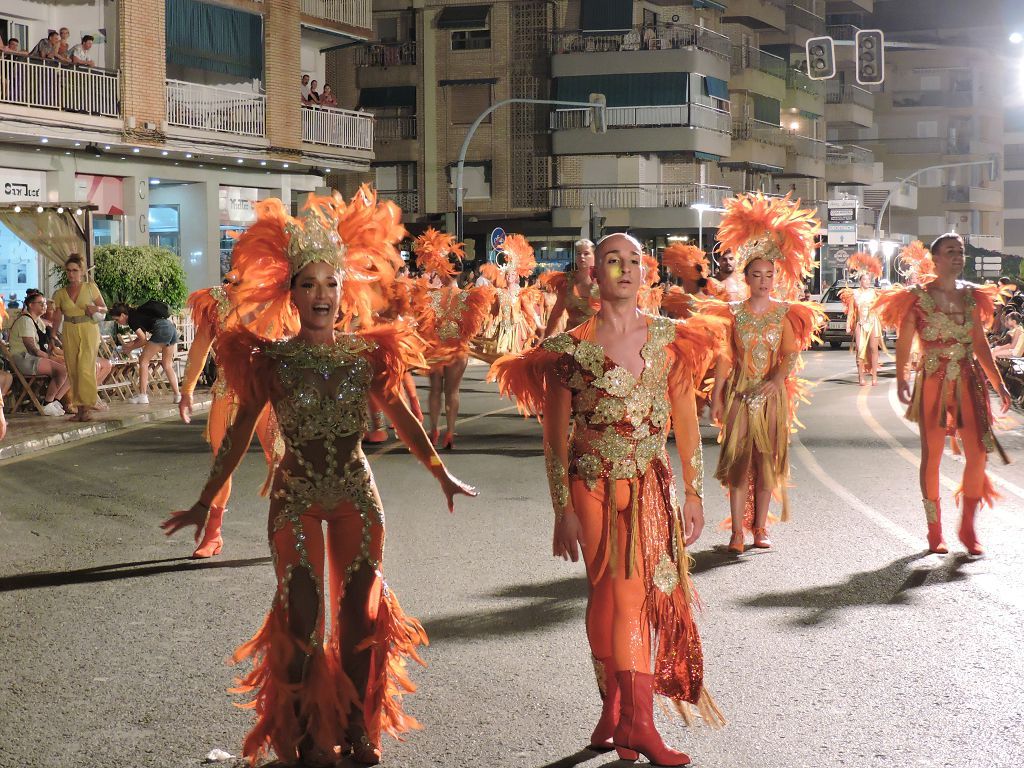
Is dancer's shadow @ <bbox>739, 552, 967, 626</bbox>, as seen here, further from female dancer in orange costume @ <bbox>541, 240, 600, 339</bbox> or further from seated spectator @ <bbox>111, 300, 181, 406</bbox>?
seated spectator @ <bbox>111, 300, 181, 406</bbox>

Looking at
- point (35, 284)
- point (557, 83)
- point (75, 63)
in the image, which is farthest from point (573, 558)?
point (557, 83)

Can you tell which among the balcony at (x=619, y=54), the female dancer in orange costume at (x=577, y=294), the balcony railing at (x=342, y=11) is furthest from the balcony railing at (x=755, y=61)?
the female dancer in orange costume at (x=577, y=294)

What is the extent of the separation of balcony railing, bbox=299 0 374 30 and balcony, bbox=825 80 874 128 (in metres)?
49.7

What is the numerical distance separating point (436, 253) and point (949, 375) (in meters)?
7.55

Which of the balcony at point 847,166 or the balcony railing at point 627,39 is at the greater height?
the balcony railing at point 627,39

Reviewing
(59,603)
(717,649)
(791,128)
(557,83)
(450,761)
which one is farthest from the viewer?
(791,128)

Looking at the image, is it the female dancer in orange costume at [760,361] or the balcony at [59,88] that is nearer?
the female dancer in orange costume at [760,361]

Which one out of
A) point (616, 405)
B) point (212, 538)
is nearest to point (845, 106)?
point (212, 538)

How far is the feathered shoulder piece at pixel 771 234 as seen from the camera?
938cm

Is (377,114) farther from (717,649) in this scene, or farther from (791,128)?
(717,649)

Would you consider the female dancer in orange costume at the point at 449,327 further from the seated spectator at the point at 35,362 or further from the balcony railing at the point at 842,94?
the balcony railing at the point at 842,94

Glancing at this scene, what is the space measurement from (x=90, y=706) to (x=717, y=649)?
2799 millimetres

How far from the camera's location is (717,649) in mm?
6793

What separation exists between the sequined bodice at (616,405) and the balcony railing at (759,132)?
64351mm
